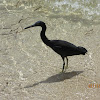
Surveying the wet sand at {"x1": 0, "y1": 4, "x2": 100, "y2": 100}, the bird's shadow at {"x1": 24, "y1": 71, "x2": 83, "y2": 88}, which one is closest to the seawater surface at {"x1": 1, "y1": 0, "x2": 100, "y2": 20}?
the wet sand at {"x1": 0, "y1": 4, "x2": 100, "y2": 100}

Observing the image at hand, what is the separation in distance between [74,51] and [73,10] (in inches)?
179

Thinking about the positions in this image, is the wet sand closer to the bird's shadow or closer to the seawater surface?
the bird's shadow

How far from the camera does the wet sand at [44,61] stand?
5621 mm

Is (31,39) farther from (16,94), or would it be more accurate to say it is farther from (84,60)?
(16,94)

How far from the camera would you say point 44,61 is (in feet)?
23.5

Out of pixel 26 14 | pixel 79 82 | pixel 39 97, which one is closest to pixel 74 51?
pixel 79 82

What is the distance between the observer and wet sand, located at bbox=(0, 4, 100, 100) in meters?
5.62

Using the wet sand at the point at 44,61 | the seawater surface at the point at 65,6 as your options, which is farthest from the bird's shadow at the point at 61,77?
the seawater surface at the point at 65,6

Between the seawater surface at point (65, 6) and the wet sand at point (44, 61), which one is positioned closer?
the wet sand at point (44, 61)

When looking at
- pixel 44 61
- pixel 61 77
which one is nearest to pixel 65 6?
pixel 44 61

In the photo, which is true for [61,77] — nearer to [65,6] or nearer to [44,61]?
[44,61]

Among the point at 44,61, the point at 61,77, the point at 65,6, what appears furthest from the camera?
the point at 65,6

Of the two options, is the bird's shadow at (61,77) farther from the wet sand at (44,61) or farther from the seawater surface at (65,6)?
the seawater surface at (65,6)

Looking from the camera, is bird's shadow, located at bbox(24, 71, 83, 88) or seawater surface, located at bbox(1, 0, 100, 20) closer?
bird's shadow, located at bbox(24, 71, 83, 88)
